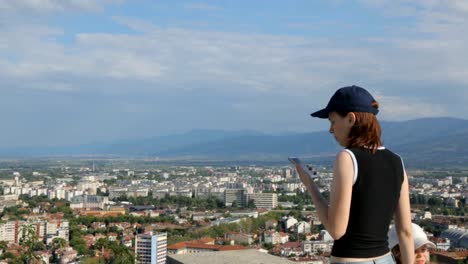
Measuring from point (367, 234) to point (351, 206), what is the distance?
58 mm

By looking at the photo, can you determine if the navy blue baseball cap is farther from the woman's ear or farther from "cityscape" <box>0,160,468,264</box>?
"cityscape" <box>0,160,468,264</box>

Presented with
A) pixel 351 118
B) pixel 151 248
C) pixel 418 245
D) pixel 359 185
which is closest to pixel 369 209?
pixel 359 185

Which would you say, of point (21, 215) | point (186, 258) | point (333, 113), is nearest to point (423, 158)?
point (21, 215)

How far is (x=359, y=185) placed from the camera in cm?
134

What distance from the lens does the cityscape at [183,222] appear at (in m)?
15.0

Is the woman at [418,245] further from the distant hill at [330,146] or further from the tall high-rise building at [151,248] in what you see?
the distant hill at [330,146]

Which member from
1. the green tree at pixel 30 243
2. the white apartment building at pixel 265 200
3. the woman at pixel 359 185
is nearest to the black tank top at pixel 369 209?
the woman at pixel 359 185

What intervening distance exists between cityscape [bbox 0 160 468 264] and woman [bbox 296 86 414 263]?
196 millimetres

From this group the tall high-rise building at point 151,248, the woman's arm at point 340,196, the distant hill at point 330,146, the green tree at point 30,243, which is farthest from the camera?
the distant hill at point 330,146

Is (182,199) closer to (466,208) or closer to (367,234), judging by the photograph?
(466,208)

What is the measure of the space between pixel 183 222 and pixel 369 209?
84.5 feet

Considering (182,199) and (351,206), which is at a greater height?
(351,206)

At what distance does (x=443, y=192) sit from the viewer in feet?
124

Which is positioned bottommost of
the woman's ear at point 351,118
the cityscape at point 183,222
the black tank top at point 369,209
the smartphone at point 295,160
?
the cityscape at point 183,222
